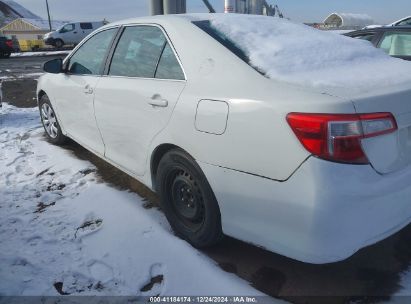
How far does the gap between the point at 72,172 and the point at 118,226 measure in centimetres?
142

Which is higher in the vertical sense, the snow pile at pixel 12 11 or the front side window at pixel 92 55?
the snow pile at pixel 12 11

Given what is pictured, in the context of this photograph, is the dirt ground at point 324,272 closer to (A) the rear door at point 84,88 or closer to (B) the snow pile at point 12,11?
(A) the rear door at point 84,88

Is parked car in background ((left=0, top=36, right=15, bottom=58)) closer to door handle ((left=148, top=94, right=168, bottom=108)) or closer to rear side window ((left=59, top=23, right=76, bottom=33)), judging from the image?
rear side window ((left=59, top=23, right=76, bottom=33))

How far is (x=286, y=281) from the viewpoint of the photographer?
8.05 feet

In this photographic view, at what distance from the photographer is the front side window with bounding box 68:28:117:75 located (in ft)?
11.9

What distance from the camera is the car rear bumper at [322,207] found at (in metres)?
1.90

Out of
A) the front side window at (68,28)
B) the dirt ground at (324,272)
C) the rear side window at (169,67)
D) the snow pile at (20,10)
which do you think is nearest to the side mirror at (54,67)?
the rear side window at (169,67)

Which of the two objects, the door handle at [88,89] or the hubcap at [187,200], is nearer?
the hubcap at [187,200]

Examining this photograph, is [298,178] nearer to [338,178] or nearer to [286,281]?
[338,178]

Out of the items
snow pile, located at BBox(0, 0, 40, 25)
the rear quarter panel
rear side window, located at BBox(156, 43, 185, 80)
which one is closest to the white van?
rear side window, located at BBox(156, 43, 185, 80)

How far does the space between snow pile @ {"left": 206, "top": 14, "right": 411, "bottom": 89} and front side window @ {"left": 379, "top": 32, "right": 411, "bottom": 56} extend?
3.64 meters

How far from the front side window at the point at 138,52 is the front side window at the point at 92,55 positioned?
0.77 ft

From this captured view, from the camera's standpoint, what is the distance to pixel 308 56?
249 centimetres

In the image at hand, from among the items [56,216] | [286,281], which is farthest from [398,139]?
[56,216]
